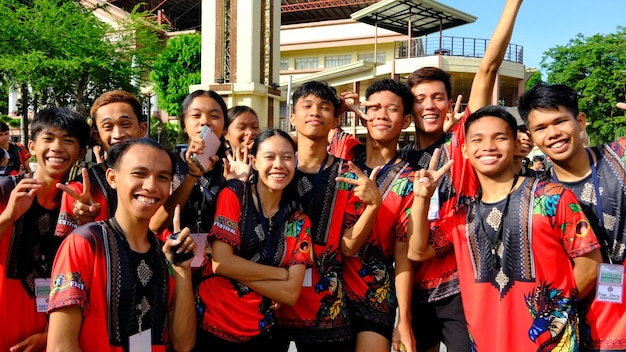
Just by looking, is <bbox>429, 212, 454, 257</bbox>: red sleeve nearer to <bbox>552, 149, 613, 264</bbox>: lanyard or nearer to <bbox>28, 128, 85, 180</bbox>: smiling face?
<bbox>552, 149, 613, 264</bbox>: lanyard

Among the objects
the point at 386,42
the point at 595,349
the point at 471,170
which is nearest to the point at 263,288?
the point at 471,170

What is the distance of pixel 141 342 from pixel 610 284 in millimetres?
2427

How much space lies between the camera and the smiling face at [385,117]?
3.44m

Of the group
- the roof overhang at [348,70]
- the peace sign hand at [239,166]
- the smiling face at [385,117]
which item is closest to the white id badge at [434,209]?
the smiling face at [385,117]

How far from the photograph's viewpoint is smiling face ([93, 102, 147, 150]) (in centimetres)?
345

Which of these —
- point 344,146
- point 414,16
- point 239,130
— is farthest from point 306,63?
point 344,146

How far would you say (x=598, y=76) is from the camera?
28.6m

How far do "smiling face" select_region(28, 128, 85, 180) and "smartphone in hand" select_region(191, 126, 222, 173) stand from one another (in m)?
0.79

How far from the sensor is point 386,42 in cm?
3347

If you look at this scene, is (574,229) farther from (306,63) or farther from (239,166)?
(306,63)

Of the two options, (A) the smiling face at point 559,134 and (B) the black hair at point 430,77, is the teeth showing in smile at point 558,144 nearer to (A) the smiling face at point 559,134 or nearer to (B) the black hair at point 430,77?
(A) the smiling face at point 559,134

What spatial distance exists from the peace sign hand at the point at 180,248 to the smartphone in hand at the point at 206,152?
2.05ft

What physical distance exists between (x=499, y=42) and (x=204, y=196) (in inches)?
87.2

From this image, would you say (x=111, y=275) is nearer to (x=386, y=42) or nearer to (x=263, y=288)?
(x=263, y=288)
